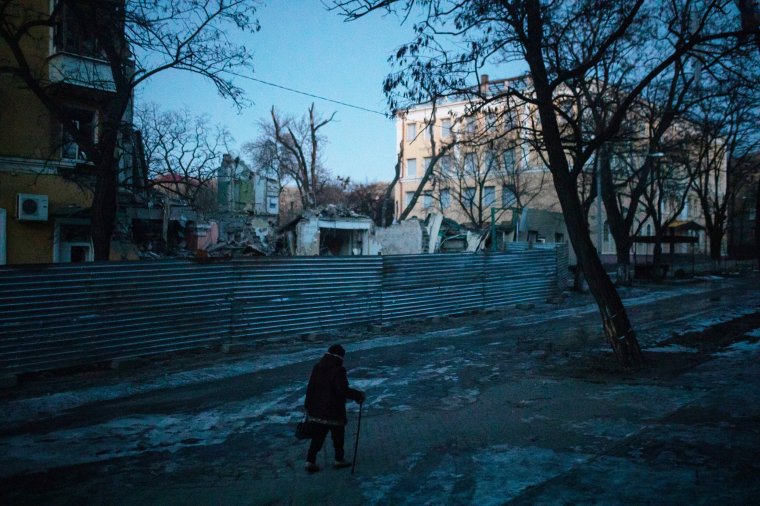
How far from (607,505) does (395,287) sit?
492 inches

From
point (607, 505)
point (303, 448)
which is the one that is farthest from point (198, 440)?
point (607, 505)

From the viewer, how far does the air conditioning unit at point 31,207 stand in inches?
696

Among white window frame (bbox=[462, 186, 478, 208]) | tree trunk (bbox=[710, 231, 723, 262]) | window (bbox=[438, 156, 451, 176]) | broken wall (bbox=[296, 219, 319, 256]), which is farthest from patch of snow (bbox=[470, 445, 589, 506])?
tree trunk (bbox=[710, 231, 723, 262])

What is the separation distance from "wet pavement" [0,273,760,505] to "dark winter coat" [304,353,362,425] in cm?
58

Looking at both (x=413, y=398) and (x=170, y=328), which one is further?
(x=170, y=328)

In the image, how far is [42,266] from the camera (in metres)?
10.1

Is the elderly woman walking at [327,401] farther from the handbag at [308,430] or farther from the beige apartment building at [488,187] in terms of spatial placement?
the beige apartment building at [488,187]

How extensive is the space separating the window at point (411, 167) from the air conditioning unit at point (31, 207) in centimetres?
4405

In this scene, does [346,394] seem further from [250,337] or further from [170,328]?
[250,337]

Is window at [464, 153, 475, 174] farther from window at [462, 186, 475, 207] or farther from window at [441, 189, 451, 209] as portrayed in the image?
window at [441, 189, 451, 209]

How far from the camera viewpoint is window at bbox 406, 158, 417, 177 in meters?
59.4

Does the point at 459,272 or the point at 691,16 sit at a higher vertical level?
the point at 691,16

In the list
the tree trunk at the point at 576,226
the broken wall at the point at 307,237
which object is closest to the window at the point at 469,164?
the broken wall at the point at 307,237

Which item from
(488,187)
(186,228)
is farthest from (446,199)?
(186,228)
